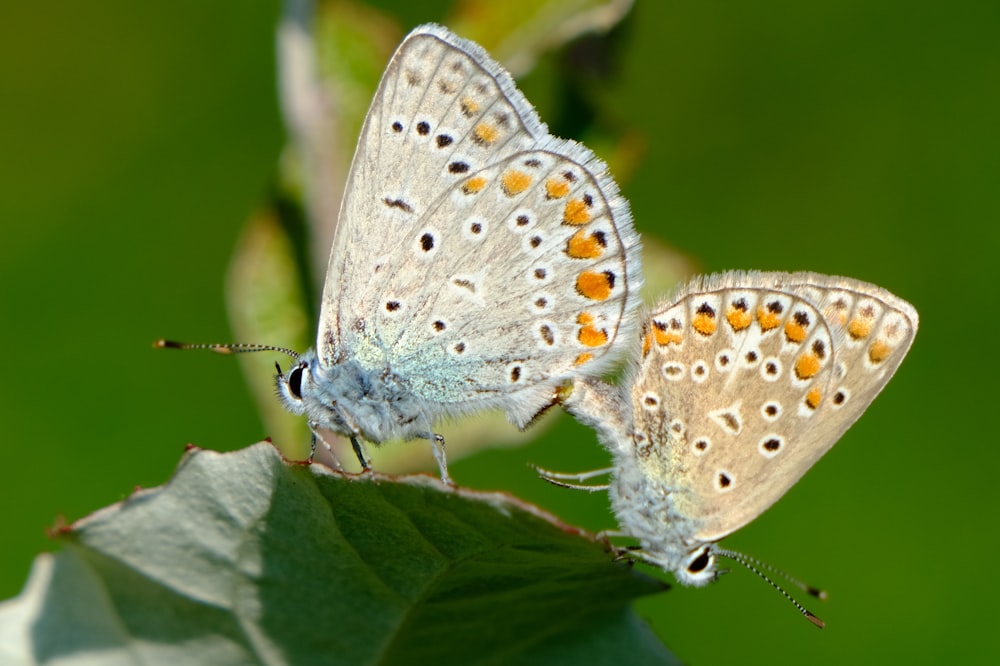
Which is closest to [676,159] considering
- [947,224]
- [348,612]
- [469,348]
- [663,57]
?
[663,57]

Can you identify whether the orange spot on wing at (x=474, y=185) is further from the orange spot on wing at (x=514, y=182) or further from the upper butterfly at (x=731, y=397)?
the upper butterfly at (x=731, y=397)

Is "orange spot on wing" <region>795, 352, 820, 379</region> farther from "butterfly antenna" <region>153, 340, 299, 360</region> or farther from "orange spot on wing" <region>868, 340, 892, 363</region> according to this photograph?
"butterfly antenna" <region>153, 340, 299, 360</region>

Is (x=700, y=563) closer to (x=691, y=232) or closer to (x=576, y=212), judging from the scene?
(x=576, y=212)

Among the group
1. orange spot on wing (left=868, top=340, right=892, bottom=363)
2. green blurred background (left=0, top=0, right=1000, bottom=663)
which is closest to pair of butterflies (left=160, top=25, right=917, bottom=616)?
orange spot on wing (left=868, top=340, right=892, bottom=363)

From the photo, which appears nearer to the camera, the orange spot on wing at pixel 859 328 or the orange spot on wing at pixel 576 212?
the orange spot on wing at pixel 859 328

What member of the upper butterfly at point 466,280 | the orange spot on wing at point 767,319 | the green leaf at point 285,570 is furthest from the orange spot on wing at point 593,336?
the green leaf at point 285,570

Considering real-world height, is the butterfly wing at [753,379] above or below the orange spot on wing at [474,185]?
below

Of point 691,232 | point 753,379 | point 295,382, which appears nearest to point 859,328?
point 753,379
